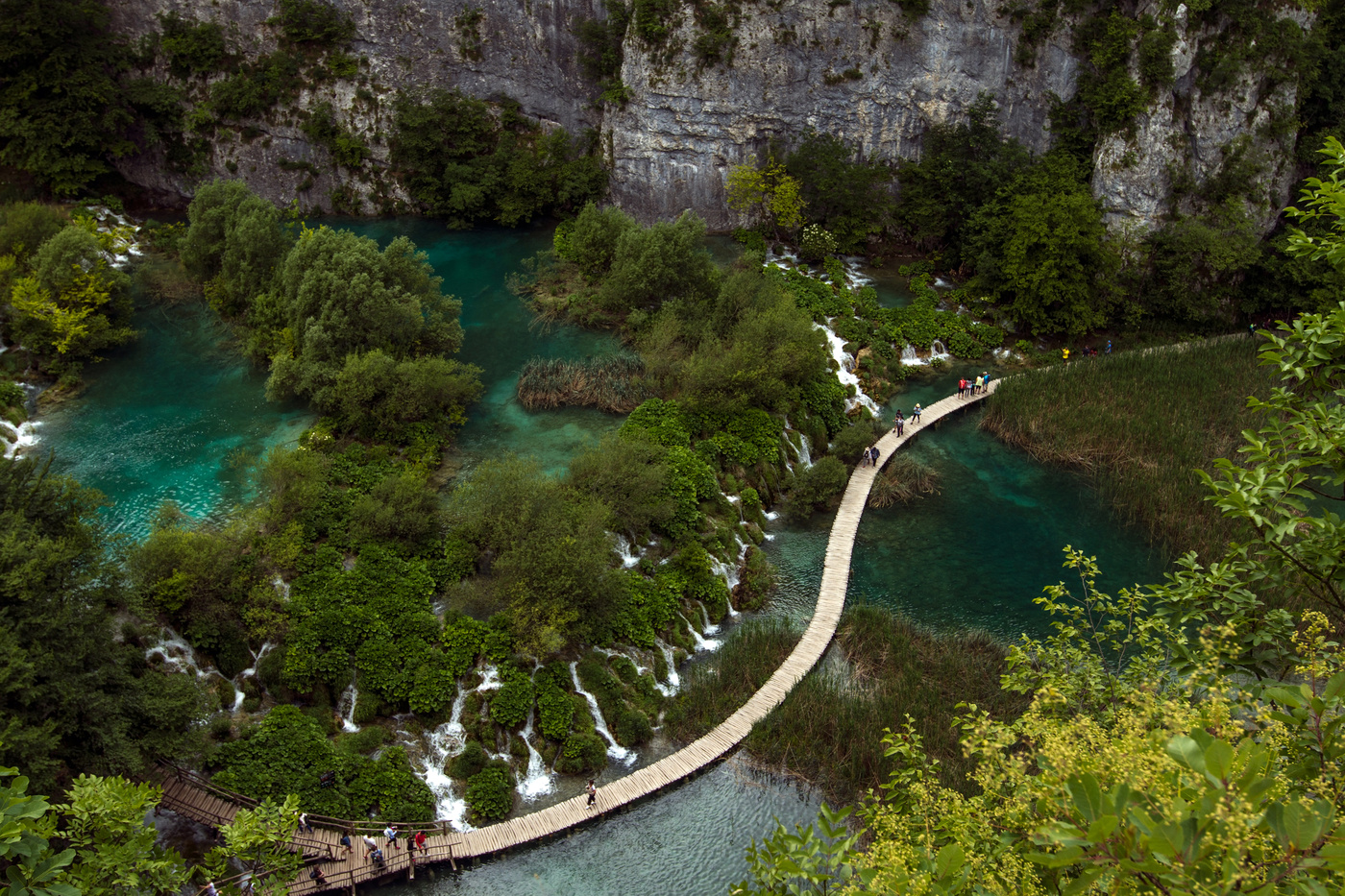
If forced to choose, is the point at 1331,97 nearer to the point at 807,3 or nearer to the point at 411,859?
the point at 807,3

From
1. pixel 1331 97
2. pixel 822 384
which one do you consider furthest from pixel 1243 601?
pixel 1331 97

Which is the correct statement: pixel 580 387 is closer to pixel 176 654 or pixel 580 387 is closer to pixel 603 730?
pixel 603 730

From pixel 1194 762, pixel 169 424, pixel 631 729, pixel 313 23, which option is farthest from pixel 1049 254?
pixel 313 23

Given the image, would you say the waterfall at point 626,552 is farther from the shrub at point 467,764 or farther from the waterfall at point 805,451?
the waterfall at point 805,451

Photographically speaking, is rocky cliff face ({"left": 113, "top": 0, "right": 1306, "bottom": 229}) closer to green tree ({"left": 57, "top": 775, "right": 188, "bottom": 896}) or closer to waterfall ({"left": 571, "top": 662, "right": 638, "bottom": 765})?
waterfall ({"left": 571, "top": 662, "right": 638, "bottom": 765})

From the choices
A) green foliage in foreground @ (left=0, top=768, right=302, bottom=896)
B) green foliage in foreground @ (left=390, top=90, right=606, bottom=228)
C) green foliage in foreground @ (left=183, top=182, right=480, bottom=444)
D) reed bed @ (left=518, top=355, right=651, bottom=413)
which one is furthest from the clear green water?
green foliage in foreground @ (left=0, top=768, right=302, bottom=896)

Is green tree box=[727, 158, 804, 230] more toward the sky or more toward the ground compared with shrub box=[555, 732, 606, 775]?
more toward the sky
